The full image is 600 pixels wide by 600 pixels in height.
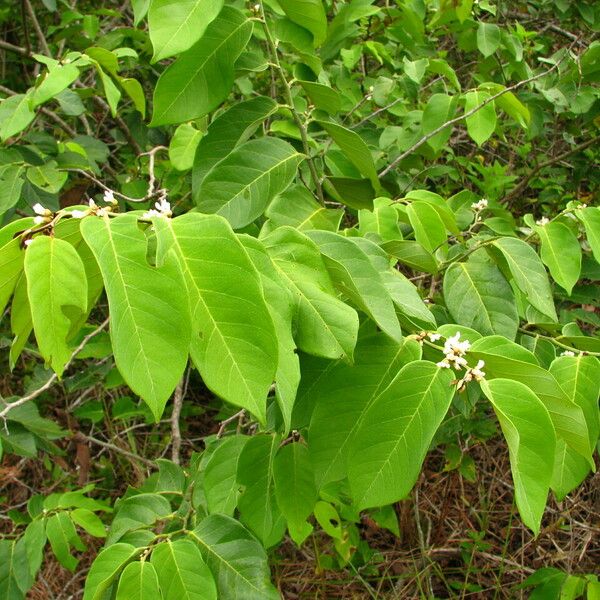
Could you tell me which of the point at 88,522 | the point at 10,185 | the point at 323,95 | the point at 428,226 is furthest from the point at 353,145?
the point at 88,522

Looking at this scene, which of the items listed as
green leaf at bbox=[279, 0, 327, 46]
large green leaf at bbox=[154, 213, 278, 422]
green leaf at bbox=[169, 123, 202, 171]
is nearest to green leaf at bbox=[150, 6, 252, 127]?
green leaf at bbox=[279, 0, 327, 46]

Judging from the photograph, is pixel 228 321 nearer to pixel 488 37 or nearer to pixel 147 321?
pixel 147 321

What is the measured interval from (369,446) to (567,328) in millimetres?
679

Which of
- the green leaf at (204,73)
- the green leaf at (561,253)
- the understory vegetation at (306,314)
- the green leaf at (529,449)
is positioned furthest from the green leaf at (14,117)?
the green leaf at (529,449)

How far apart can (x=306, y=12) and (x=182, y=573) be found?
107 centimetres

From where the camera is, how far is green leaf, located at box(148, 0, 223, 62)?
963 mm

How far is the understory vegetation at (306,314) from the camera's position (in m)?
0.74

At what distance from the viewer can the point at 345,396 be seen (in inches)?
36.4

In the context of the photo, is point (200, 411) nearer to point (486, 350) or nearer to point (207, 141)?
point (207, 141)

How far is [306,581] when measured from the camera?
2744 mm

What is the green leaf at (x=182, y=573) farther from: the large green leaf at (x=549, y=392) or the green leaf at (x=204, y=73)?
the green leaf at (x=204, y=73)

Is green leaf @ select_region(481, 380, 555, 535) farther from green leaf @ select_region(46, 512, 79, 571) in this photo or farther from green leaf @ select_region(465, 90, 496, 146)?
green leaf @ select_region(46, 512, 79, 571)

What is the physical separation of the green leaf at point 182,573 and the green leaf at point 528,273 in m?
0.77

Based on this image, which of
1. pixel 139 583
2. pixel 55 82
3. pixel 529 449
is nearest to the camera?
pixel 529 449
